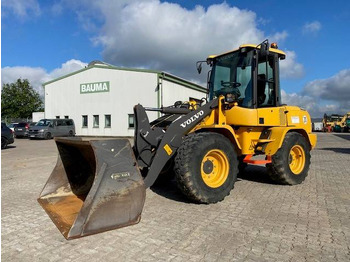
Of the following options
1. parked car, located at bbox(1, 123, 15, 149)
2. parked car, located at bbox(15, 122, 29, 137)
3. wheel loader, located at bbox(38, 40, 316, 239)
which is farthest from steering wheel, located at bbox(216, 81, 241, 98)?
parked car, located at bbox(15, 122, 29, 137)

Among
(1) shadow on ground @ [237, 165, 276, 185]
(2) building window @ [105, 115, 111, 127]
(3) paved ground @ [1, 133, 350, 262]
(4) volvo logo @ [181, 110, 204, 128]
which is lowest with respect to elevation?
(3) paved ground @ [1, 133, 350, 262]

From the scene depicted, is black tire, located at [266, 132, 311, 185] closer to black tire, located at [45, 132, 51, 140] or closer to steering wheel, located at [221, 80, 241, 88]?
steering wheel, located at [221, 80, 241, 88]

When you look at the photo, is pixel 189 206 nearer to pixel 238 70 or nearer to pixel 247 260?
pixel 247 260

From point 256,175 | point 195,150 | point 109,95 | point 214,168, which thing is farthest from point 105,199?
point 109,95

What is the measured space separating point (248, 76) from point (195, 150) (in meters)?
2.29

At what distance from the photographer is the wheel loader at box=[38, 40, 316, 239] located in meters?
4.05

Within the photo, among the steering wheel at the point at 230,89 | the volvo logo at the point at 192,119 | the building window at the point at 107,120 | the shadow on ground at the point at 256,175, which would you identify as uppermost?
the steering wheel at the point at 230,89

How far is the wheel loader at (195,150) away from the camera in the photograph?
405 centimetres

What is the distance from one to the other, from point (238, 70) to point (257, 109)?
3.11 ft

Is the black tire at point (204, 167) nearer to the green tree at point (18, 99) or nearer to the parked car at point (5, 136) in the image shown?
the parked car at point (5, 136)

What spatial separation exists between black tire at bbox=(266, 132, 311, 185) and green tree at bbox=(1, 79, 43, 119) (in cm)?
4256

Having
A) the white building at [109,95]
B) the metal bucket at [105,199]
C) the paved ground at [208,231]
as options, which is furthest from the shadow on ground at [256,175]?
the white building at [109,95]

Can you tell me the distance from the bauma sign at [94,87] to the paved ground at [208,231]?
21539mm

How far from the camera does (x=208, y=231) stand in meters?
4.05
